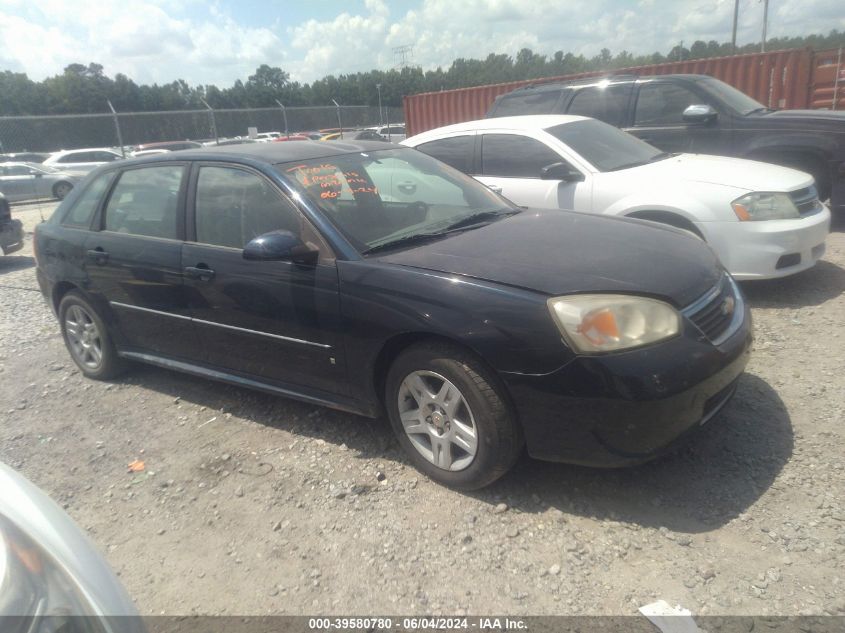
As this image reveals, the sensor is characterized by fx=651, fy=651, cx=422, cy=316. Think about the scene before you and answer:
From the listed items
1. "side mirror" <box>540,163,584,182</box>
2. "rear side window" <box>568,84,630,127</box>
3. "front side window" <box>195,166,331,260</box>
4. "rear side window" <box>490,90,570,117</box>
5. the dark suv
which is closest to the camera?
"front side window" <box>195,166,331,260</box>

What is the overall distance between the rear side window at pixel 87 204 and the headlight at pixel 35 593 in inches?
136

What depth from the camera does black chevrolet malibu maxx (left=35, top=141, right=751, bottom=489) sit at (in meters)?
2.66

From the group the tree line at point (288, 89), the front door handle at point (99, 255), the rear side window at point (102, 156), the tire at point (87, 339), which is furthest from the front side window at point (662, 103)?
the tree line at point (288, 89)

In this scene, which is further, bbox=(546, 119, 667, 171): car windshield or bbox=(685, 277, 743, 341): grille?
bbox=(546, 119, 667, 171): car windshield

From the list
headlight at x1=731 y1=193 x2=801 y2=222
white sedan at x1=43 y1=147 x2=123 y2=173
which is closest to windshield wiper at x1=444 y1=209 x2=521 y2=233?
headlight at x1=731 y1=193 x2=801 y2=222

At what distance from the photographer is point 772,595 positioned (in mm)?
2285

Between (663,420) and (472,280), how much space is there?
A: 3.21 ft

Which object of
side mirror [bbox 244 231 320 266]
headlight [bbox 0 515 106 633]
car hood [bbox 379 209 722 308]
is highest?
side mirror [bbox 244 231 320 266]

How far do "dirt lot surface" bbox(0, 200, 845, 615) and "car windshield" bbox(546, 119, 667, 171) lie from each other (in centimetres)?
217

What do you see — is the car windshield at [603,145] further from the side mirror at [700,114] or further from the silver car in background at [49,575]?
the silver car in background at [49,575]

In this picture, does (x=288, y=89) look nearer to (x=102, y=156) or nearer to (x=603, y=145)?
(x=102, y=156)

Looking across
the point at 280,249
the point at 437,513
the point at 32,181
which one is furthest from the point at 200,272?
the point at 32,181

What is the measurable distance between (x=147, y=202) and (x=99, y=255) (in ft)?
1.71

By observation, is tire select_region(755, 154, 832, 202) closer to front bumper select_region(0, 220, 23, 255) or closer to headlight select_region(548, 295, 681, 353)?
headlight select_region(548, 295, 681, 353)
